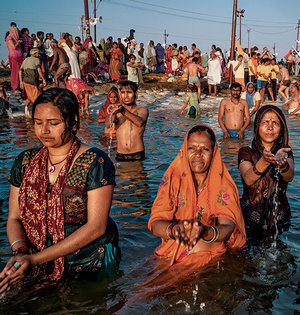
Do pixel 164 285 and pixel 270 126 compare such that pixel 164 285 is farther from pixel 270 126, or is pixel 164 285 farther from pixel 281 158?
pixel 270 126

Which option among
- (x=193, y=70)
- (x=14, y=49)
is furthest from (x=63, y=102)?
(x=193, y=70)

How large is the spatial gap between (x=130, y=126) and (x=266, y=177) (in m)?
3.71

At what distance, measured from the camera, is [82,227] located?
2912 mm

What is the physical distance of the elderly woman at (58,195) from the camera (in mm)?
2859

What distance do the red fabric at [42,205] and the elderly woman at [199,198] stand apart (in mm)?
916

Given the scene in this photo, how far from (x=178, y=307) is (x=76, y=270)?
2.87 feet

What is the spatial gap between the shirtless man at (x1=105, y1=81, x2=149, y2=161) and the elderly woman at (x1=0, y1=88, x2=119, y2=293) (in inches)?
163

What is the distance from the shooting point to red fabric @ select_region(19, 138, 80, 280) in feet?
9.43

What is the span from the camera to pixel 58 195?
285 centimetres

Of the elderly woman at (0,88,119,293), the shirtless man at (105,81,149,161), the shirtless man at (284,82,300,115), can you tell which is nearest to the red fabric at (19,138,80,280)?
the elderly woman at (0,88,119,293)

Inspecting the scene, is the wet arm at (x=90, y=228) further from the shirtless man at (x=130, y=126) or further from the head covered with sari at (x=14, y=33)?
the head covered with sari at (x=14, y=33)

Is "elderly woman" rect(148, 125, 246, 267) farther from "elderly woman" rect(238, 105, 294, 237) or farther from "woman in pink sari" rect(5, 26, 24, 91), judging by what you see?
"woman in pink sari" rect(5, 26, 24, 91)

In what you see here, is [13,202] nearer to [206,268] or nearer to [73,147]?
[73,147]

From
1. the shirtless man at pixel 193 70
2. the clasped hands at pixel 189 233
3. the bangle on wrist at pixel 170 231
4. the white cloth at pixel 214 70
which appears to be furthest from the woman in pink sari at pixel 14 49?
the clasped hands at pixel 189 233
